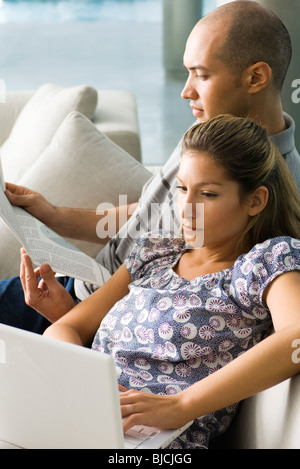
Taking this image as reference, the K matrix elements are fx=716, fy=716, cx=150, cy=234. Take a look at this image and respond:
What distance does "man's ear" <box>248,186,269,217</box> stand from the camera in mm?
1358

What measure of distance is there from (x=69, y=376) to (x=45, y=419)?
4.6 inches

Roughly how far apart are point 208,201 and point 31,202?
62 cm

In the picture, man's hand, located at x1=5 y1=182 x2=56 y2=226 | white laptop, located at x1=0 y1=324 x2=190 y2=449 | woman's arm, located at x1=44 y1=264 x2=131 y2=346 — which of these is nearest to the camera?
white laptop, located at x1=0 y1=324 x2=190 y2=449

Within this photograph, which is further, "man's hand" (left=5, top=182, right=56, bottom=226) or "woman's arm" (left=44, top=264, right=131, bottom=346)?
"man's hand" (left=5, top=182, right=56, bottom=226)

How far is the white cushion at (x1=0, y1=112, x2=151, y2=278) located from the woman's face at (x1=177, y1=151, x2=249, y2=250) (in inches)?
30.6

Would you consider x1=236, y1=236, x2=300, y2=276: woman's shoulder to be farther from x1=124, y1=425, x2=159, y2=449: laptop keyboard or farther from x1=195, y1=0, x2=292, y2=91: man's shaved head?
x1=195, y1=0, x2=292, y2=91: man's shaved head

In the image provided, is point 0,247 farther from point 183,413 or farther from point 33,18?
point 33,18

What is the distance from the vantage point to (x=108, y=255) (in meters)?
1.83

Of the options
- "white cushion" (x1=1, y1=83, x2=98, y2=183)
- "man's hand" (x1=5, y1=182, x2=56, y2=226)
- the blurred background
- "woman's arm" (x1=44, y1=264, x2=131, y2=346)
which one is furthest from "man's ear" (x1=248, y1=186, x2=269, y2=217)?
the blurred background

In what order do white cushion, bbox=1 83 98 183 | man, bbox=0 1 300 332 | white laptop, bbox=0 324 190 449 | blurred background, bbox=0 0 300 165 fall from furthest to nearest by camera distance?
1. blurred background, bbox=0 0 300 165
2. white cushion, bbox=1 83 98 183
3. man, bbox=0 1 300 332
4. white laptop, bbox=0 324 190 449

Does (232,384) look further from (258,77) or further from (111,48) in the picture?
(111,48)

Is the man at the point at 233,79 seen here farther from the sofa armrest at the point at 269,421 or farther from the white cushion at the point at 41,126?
Answer: the white cushion at the point at 41,126

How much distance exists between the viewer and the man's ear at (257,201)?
1.36 meters

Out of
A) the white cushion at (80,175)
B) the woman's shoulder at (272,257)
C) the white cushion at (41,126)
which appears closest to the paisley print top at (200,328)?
the woman's shoulder at (272,257)
